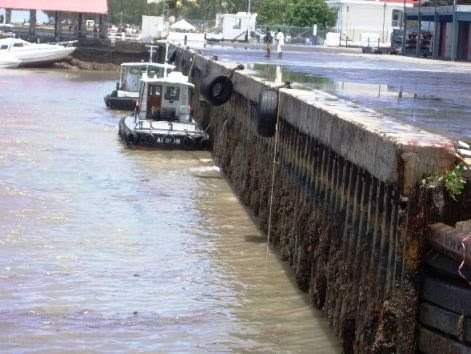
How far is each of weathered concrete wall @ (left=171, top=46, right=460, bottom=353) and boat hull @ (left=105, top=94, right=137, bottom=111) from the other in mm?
21442

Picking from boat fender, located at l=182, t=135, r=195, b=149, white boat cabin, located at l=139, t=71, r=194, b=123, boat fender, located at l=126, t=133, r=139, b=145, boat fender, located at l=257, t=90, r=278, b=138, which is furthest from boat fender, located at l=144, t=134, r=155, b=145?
boat fender, located at l=257, t=90, r=278, b=138

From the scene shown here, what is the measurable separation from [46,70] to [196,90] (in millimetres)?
33398

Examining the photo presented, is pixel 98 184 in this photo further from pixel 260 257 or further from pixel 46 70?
pixel 46 70

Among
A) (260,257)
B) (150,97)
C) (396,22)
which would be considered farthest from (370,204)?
(396,22)

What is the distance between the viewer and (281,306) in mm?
13328

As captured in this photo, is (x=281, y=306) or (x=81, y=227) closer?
(x=281, y=306)

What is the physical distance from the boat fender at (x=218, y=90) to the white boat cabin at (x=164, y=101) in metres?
4.66

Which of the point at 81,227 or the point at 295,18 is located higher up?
the point at 295,18

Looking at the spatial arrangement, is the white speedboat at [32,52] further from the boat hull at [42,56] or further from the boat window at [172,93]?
the boat window at [172,93]

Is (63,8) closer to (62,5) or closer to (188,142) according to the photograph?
(62,5)

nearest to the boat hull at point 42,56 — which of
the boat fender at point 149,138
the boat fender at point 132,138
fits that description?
the boat fender at point 132,138

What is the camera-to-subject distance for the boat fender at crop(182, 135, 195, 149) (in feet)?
91.1

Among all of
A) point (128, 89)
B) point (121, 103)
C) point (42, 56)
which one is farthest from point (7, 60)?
point (121, 103)

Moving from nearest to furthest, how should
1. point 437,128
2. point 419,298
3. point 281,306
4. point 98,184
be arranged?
1. point 419,298
2. point 281,306
3. point 437,128
4. point 98,184
